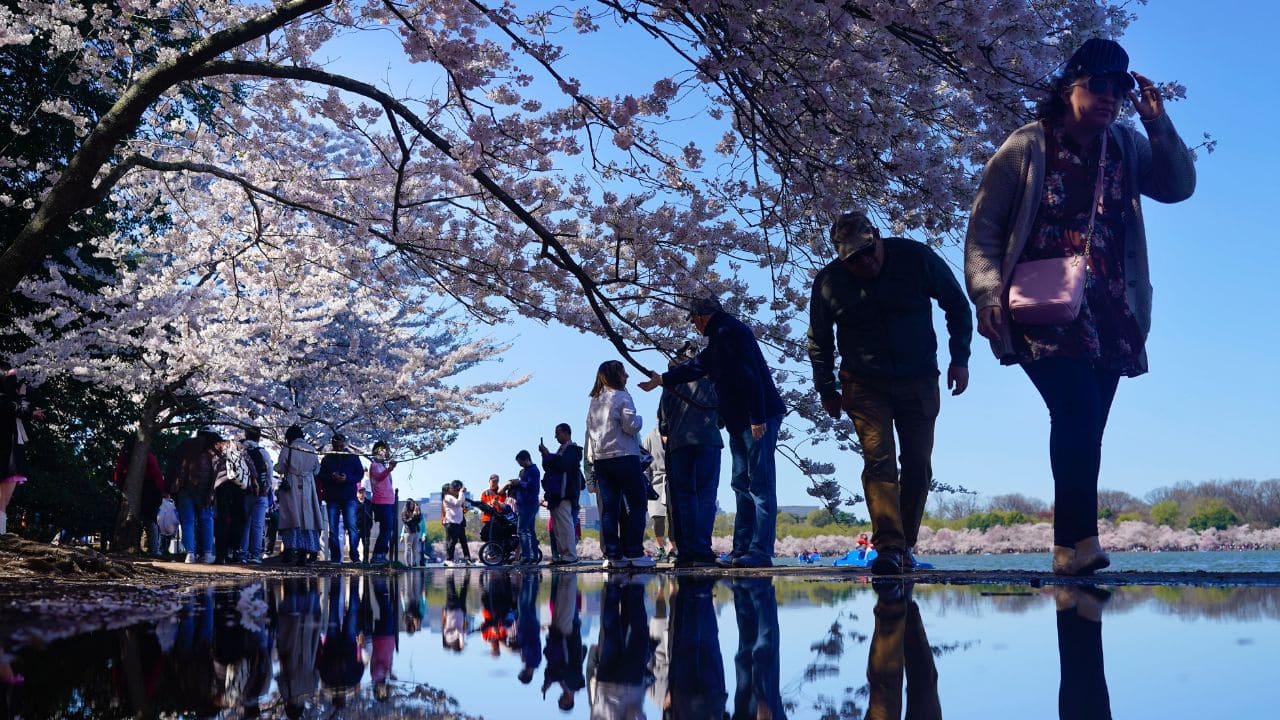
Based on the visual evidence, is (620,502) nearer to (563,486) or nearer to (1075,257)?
(563,486)

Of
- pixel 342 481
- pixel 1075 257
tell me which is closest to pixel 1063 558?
pixel 1075 257

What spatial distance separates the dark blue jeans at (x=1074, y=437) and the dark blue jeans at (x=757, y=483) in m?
3.31

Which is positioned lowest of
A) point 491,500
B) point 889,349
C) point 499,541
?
point 499,541

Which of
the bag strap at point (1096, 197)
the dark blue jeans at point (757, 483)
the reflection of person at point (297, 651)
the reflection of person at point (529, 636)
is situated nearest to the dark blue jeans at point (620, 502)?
the dark blue jeans at point (757, 483)

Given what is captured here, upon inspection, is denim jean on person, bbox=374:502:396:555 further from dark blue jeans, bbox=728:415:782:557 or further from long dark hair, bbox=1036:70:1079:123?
long dark hair, bbox=1036:70:1079:123

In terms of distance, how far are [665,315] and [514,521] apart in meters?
8.56

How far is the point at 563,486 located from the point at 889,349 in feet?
30.3

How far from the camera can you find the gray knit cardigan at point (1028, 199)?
5418 millimetres

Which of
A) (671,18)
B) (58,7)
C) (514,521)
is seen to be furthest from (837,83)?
(514,521)

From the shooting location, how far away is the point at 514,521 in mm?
A: 19016

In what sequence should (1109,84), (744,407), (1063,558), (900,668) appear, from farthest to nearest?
(744,407) < (1063,558) < (1109,84) < (900,668)

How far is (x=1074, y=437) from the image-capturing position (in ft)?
17.2

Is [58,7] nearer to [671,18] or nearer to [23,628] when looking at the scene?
[671,18]

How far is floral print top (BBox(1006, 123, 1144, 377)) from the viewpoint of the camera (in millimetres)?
5398
